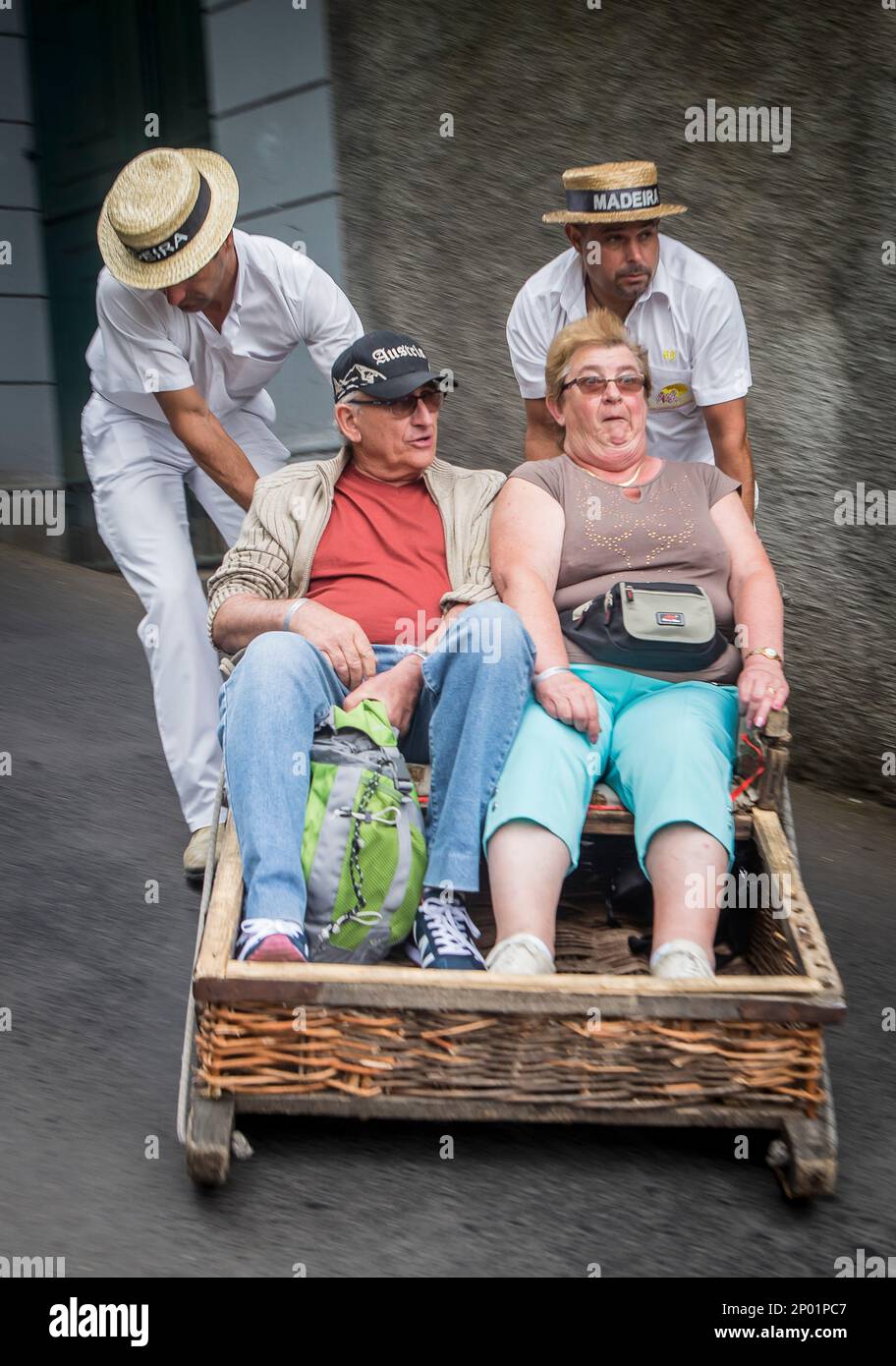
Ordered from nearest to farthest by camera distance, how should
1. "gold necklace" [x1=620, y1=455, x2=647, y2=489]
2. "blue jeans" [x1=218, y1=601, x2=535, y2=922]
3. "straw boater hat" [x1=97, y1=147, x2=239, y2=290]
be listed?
"blue jeans" [x1=218, y1=601, x2=535, y2=922], "gold necklace" [x1=620, y1=455, x2=647, y2=489], "straw boater hat" [x1=97, y1=147, x2=239, y2=290]

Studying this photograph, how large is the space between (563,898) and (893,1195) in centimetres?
116

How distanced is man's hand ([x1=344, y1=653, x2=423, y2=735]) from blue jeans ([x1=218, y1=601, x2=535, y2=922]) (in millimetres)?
60

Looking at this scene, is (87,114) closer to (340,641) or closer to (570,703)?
(340,641)

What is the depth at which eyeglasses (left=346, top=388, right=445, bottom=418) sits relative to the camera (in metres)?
3.96

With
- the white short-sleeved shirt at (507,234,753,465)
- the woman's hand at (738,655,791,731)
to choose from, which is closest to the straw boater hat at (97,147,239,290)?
the white short-sleeved shirt at (507,234,753,465)

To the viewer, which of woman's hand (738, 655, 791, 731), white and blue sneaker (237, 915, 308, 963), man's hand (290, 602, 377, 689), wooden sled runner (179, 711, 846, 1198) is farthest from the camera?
man's hand (290, 602, 377, 689)

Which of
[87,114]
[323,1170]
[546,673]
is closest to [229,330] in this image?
[546,673]

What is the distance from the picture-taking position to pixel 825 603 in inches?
225

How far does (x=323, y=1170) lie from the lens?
Result: 3.09 meters

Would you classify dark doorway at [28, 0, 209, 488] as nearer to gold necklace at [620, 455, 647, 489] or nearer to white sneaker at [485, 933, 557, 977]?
Result: gold necklace at [620, 455, 647, 489]

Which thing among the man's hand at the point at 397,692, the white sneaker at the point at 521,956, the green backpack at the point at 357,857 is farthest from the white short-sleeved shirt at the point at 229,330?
the white sneaker at the point at 521,956

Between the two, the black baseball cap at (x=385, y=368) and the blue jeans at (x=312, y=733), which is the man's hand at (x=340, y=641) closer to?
the blue jeans at (x=312, y=733)

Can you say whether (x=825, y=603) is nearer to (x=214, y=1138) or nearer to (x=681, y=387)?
(x=681, y=387)

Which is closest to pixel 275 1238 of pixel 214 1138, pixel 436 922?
pixel 214 1138
